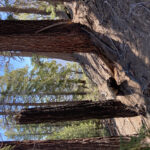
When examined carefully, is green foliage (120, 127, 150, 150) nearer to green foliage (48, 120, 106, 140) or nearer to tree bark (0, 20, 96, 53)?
tree bark (0, 20, 96, 53)

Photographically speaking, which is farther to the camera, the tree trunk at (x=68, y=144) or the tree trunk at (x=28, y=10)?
the tree trunk at (x=28, y=10)

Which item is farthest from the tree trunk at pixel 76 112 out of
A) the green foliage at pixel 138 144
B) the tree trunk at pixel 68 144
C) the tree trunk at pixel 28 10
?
the tree trunk at pixel 28 10

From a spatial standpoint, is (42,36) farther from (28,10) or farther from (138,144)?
(28,10)

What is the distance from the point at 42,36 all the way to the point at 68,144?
2.15 m

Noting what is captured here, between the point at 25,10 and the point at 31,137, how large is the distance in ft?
20.7

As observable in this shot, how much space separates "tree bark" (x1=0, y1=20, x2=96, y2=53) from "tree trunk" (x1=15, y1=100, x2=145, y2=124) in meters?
1.27

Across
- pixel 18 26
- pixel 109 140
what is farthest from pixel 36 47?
pixel 109 140

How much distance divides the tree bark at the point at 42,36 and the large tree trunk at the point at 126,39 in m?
0.36

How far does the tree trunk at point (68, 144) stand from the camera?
11.7 feet

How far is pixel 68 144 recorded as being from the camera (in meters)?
3.63

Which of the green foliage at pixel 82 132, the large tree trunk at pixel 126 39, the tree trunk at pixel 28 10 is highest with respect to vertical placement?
the tree trunk at pixel 28 10

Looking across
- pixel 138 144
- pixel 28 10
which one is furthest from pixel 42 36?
pixel 28 10

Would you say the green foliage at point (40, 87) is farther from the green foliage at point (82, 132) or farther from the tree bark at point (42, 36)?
the tree bark at point (42, 36)

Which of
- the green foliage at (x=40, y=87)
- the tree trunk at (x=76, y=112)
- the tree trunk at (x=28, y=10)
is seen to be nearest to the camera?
the tree trunk at (x=76, y=112)
